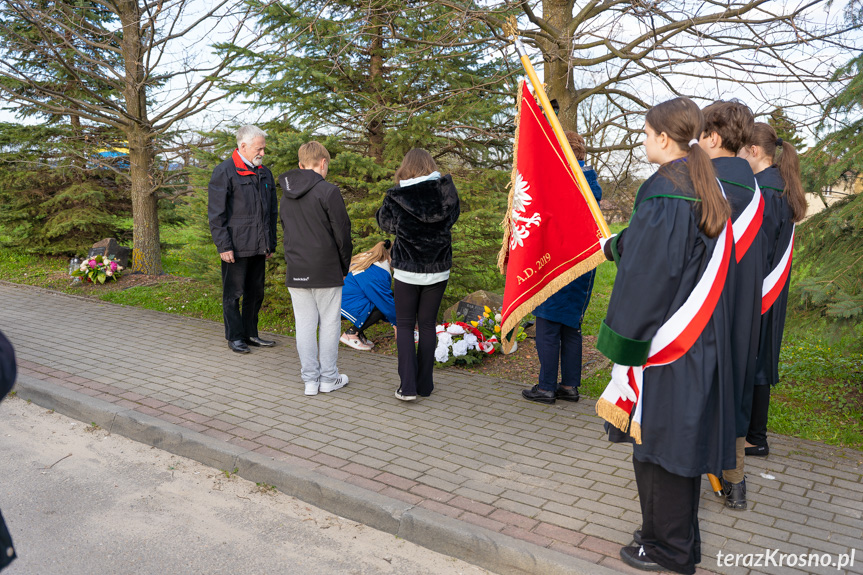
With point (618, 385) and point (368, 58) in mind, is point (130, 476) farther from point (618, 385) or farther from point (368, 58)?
point (368, 58)

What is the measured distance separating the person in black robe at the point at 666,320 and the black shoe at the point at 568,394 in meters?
2.57

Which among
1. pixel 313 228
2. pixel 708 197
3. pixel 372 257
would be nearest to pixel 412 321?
pixel 313 228

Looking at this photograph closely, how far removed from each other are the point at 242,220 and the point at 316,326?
182 centimetres

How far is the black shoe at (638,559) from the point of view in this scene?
3.24 m

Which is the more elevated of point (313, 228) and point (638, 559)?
point (313, 228)

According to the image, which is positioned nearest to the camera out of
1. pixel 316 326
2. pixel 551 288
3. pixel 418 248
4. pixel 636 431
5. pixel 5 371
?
pixel 5 371

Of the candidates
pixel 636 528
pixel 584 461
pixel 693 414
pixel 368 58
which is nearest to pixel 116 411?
pixel 584 461

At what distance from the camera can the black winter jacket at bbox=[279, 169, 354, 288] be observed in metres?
5.73

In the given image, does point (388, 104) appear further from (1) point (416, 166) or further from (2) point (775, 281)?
(2) point (775, 281)

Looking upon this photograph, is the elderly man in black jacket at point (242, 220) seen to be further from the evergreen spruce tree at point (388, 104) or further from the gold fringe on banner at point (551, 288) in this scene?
the gold fringe on banner at point (551, 288)

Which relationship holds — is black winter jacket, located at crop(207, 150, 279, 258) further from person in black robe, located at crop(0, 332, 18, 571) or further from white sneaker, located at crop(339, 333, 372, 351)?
person in black robe, located at crop(0, 332, 18, 571)

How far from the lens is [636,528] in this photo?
365 centimetres

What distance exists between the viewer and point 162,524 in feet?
12.7

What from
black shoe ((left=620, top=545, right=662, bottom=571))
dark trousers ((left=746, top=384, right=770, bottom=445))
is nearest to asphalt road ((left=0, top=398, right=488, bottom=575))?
black shoe ((left=620, top=545, right=662, bottom=571))
